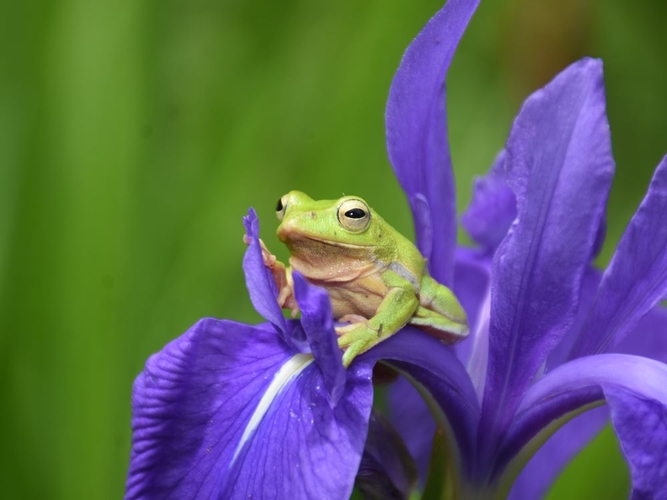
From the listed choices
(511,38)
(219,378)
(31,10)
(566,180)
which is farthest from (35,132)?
(511,38)

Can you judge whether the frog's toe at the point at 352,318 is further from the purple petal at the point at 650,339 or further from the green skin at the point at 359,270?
the purple petal at the point at 650,339

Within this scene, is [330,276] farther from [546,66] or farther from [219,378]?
[546,66]

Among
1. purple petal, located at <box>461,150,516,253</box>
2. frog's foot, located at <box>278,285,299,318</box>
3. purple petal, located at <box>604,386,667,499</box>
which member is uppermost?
purple petal, located at <box>461,150,516,253</box>

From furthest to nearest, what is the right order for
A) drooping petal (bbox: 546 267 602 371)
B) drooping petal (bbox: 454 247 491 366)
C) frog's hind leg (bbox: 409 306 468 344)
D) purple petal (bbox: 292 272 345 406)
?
drooping petal (bbox: 454 247 491 366) → drooping petal (bbox: 546 267 602 371) → frog's hind leg (bbox: 409 306 468 344) → purple petal (bbox: 292 272 345 406)

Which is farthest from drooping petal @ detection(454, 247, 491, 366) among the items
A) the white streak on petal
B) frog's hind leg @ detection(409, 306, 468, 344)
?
the white streak on petal

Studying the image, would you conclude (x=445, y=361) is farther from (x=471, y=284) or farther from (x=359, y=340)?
(x=471, y=284)

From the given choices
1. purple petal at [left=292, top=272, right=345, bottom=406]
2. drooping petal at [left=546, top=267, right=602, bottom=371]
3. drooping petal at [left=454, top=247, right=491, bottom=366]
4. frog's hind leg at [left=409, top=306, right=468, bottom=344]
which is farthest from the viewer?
drooping petal at [left=454, top=247, right=491, bottom=366]

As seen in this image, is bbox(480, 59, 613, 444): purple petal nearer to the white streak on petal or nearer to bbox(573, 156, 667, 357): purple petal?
bbox(573, 156, 667, 357): purple petal

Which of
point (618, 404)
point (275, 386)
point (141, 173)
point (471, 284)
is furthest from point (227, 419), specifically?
point (141, 173)
